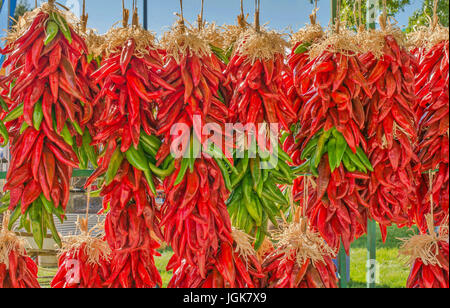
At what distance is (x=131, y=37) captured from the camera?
1698mm

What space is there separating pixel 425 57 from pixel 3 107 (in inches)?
76.3

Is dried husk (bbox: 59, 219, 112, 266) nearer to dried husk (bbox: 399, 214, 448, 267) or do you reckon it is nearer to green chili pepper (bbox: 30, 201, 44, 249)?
green chili pepper (bbox: 30, 201, 44, 249)

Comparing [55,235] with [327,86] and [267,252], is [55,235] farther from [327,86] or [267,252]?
[327,86]

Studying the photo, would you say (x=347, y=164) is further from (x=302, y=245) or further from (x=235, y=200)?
(x=235, y=200)

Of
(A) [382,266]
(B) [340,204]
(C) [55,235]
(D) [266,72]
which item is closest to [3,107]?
(C) [55,235]

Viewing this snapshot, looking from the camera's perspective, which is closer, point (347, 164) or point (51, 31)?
point (51, 31)

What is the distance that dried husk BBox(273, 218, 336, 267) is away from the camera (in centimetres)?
178

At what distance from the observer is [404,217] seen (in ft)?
6.56

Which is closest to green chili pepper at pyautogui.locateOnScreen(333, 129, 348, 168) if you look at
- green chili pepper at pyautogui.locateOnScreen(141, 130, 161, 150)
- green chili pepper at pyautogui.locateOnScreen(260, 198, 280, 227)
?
green chili pepper at pyautogui.locateOnScreen(260, 198, 280, 227)

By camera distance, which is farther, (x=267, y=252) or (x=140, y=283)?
(x=267, y=252)

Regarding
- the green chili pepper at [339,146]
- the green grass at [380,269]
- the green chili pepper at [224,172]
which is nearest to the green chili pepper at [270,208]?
the green chili pepper at [224,172]

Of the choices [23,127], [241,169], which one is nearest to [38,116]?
[23,127]

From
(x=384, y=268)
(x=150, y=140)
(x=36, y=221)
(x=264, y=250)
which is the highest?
(x=150, y=140)

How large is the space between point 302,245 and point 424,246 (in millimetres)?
581
